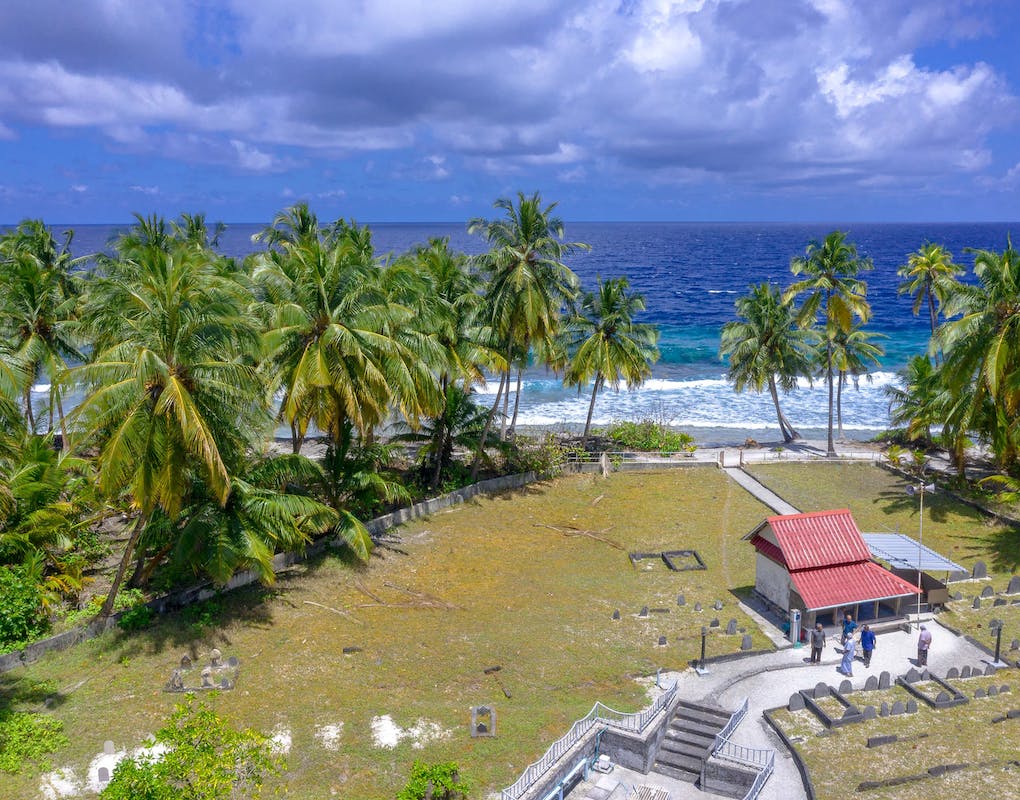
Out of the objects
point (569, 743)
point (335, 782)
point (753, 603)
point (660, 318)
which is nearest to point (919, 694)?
point (753, 603)

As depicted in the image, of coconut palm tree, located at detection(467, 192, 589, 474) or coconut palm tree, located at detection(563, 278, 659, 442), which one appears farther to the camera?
coconut palm tree, located at detection(563, 278, 659, 442)

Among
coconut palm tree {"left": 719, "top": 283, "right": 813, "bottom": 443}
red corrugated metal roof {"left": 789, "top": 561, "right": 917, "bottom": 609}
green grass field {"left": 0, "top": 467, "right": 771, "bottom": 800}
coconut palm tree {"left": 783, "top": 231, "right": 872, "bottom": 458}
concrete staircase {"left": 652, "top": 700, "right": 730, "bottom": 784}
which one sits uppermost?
coconut palm tree {"left": 783, "top": 231, "right": 872, "bottom": 458}

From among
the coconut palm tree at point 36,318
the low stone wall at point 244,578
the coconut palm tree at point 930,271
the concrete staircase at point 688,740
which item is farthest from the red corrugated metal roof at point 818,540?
the coconut palm tree at point 36,318

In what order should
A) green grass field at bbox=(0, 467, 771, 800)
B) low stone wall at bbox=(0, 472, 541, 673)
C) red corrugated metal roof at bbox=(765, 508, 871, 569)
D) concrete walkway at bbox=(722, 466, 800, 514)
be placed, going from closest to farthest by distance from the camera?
green grass field at bbox=(0, 467, 771, 800) → low stone wall at bbox=(0, 472, 541, 673) → red corrugated metal roof at bbox=(765, 508, 871, 569) → concrete walkway at bbox=(722, 466, 800, 514)

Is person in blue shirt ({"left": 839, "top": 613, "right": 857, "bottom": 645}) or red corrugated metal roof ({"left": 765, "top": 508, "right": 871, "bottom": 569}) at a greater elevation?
red corrugated metal roof ({"left": 765, "top": 508, "right": 871, "bottom": 569})

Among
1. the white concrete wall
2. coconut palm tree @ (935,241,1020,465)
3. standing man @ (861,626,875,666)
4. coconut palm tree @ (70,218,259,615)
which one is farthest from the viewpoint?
coconut palm tree @ (935,241,1020,465)

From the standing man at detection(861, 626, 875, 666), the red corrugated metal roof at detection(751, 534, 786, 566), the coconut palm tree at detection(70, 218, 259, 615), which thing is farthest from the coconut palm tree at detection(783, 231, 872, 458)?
the coconut palm tree at detection(70, 218, 259, 615)

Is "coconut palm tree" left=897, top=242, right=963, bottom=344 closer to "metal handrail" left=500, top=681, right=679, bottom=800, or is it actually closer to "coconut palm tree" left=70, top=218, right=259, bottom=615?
"metal handrail" left=500, top=681, right=679, bottom=800
